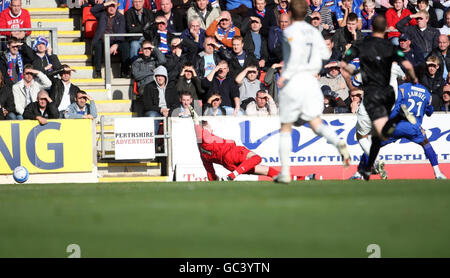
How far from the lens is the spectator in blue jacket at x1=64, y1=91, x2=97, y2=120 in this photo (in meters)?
18.1

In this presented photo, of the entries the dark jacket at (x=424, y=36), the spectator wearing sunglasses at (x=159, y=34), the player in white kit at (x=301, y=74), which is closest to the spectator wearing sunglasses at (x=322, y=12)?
the dark jacket at (x=424, y=36)

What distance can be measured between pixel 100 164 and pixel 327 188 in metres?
9.31

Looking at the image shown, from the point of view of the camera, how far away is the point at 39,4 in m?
22.2

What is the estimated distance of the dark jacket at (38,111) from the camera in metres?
17.7

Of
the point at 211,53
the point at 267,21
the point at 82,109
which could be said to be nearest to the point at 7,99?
the point at 82,109

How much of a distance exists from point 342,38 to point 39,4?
28.2 ft

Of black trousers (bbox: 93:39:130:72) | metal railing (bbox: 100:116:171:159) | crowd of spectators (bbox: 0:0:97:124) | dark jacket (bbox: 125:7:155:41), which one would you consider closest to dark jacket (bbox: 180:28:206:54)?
dark jacket (bbox: 125:7:155:41)

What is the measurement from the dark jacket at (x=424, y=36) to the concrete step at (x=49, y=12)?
30.0 ft

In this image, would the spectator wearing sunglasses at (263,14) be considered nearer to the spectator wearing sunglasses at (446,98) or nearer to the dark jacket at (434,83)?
the dark jacket at (434,83)

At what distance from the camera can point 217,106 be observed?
715 inches

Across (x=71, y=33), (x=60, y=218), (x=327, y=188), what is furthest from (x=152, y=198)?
(x=71, y=33)

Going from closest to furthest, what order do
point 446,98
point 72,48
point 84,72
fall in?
point 446,98
point 84,72
point 72,48

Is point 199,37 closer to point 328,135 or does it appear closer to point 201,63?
point 201,63

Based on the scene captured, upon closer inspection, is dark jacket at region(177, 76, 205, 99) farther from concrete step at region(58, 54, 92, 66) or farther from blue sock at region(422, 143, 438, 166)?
blue sock at region(422, 143, 438, 166)
